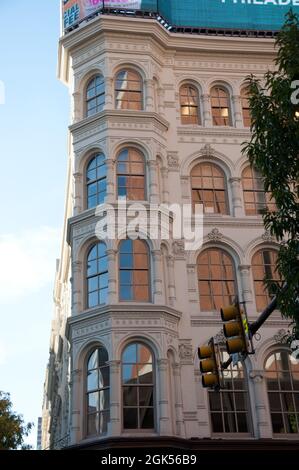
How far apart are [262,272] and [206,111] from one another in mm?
A: 7443

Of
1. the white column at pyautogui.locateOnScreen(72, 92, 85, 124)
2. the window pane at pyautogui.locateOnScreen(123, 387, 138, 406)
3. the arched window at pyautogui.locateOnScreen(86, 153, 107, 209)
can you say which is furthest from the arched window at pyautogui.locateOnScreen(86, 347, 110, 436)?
the white column at pyautogui.locateOnScreen(72, 92, 85, 124)

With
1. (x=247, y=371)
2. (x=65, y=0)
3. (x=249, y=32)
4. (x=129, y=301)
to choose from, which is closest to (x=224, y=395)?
(x=247, y=371)

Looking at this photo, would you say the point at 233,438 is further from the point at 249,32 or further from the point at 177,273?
the point at 249,32

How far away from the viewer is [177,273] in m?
22.8

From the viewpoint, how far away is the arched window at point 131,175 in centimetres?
2338

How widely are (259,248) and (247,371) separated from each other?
16.0 ft

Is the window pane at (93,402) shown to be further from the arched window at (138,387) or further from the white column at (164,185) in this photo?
the white column at (164,185)

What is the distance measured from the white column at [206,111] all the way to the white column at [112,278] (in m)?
7.60

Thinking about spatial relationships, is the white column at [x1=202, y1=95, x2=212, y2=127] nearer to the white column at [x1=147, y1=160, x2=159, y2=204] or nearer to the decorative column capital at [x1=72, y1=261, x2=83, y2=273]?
the white column at [x1=147, y1=160, x2=159, y2=204]

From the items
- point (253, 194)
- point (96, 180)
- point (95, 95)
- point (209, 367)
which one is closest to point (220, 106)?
point (253, 194)

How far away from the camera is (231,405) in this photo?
69.5 feet

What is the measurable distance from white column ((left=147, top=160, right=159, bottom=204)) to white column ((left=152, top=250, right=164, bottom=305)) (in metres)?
2.11

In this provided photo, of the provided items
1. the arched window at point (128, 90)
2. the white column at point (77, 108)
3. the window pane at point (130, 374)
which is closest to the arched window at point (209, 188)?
the arched window at point (128, 90)

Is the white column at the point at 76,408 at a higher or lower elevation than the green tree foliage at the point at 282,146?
lower
